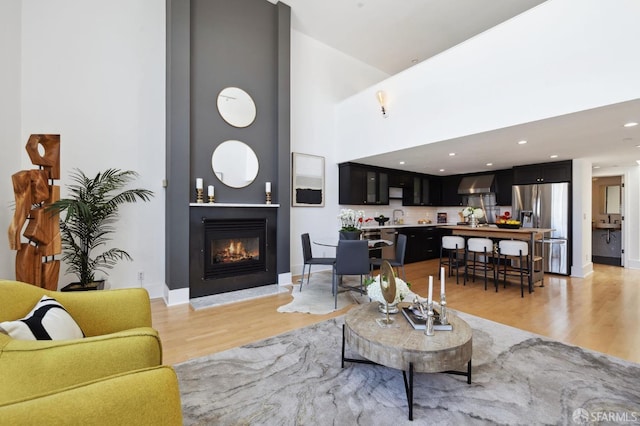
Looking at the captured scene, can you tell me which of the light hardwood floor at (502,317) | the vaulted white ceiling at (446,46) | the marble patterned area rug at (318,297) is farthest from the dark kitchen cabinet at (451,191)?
the marble patterned area rug at (318,297)

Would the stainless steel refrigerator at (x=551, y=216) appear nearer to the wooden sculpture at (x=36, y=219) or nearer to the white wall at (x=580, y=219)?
the white wall at (x=580, y=219)

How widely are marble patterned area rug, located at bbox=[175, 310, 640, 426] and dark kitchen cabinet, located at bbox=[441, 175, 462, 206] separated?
5650mm

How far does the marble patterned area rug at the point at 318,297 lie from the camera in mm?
3533

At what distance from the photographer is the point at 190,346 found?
256cm

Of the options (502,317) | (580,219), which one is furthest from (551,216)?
(502,317)

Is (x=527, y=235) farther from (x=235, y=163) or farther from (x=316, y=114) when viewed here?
(x=235, y=163)

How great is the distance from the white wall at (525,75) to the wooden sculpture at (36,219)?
14.5 feet

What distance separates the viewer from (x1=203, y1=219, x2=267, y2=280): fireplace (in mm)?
4070

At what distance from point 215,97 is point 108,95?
4.45 ft

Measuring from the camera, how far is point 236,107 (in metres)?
4.33

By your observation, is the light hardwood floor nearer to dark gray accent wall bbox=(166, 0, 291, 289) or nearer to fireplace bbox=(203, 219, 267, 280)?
fireplace bbox=(203, 219, 267, 280)

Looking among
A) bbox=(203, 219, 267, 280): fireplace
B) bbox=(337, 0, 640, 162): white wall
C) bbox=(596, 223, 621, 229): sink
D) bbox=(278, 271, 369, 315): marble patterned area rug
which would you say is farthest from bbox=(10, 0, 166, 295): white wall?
bbox=(596, 223, 621, 229): sink

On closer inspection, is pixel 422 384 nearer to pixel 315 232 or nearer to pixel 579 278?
pixel 315 232
